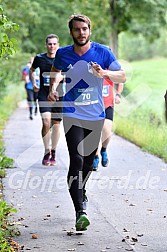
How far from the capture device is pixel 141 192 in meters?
9.47

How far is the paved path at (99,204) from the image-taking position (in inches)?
267

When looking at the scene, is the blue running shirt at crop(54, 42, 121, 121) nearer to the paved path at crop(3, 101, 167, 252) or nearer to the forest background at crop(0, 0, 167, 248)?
the forest background at crop(0, 0, 167, 248)

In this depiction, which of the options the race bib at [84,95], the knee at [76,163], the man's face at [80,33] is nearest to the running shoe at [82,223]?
the knee at [76,163]

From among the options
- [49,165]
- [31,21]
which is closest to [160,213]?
[49,165]

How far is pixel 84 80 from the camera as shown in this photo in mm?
7230

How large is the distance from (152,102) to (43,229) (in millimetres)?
20992

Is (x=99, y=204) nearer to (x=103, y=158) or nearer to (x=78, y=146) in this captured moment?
(x=78, y=146)

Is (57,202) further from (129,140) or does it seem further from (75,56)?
(129,140)

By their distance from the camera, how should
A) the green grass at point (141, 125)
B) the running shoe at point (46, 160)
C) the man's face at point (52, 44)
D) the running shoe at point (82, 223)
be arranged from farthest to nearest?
the green grass at point (141, 125) < the running shoe at point (46, 160) < the man's face at point (52, 44) < the running shoe at point (82, 223)

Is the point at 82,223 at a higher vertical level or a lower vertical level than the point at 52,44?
lower

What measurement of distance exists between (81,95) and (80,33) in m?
0.64

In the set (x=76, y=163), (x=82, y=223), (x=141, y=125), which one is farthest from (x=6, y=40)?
(x=141, y=125)

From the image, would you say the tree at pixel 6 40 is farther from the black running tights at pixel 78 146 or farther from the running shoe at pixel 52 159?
the running shoe at pixel 52 159

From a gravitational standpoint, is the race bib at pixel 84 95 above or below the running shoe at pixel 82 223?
above
